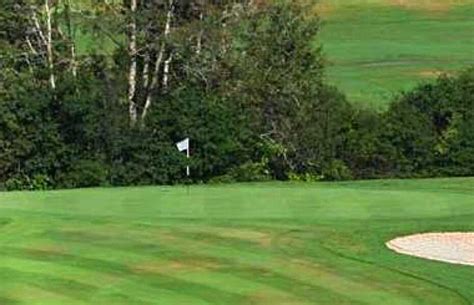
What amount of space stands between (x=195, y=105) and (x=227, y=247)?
17.1m

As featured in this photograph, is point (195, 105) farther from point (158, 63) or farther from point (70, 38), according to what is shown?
point (70, 38)

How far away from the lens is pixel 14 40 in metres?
34.8

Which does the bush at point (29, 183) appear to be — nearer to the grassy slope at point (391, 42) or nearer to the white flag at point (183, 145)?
the white flag at point (183, 145)

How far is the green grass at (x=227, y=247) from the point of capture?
44.4 feet

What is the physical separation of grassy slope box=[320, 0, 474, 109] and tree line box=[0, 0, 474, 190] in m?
7.11

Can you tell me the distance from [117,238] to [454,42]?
46471mm

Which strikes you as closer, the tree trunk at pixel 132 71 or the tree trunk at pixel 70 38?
the tree trunk at pixel 132 71

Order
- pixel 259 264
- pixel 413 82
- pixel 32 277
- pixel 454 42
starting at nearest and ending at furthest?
1. pixel 32 277
2. pixel 259 264
3. pixel 413 82
4. pixel 454 42

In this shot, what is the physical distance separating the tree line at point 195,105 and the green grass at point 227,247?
9.80 metres

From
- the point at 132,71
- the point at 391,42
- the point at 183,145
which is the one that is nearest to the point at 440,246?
the point at 183,145

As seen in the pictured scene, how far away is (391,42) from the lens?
6147cm

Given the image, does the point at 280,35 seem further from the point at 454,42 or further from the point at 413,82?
the point at 454,42

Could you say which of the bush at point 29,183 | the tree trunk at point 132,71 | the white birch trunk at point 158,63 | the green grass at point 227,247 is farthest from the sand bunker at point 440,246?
the tree trunk at point 132,71

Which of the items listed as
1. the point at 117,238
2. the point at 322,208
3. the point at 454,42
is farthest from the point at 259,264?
the point at 454,42
